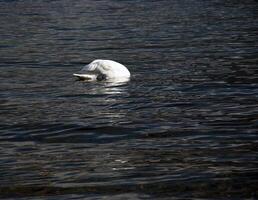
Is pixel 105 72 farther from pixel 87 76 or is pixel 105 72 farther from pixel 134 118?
pixel 134 118

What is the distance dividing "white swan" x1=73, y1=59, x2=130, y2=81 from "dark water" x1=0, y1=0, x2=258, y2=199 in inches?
9.2

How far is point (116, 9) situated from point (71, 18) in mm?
4798

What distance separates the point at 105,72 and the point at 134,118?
3.70m

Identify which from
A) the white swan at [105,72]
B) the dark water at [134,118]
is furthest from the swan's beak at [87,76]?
the dark water at [134,118]

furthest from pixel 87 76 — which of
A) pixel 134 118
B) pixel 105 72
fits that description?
pixel 134 118

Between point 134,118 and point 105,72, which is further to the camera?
point 105,72

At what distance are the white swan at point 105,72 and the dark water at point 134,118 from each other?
9.2 inches

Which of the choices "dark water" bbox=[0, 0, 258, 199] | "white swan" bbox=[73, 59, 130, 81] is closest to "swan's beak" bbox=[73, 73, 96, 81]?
"white swan" bbox=[73, 59, 130, 81]

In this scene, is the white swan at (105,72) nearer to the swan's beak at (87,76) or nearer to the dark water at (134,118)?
the swan's beak at (87,76)

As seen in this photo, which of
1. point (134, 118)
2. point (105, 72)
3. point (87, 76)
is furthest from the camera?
point (87, 76)

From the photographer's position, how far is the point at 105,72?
13023 mm

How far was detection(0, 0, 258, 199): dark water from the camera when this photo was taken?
6383 mm

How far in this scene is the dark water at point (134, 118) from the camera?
6383 millimetres

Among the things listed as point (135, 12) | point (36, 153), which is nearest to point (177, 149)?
point (36, 153)
